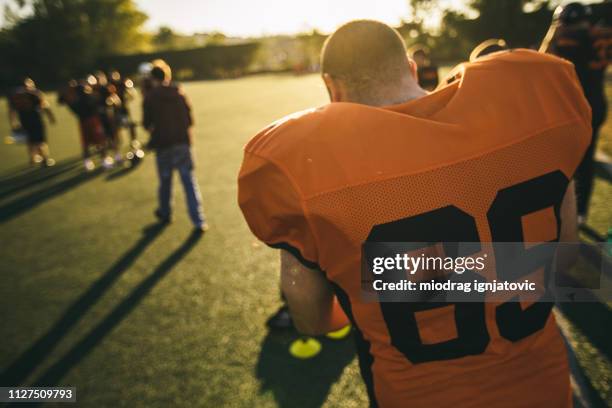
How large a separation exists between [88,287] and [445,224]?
4.19 m

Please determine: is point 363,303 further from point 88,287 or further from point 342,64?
point 88,287

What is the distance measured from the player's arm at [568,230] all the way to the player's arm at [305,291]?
72 centimetres

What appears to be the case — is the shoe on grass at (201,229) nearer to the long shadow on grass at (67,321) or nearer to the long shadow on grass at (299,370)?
the long shadow on grass at (67,321)

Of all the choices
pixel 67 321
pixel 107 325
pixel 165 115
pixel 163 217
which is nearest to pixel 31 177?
pixel 163 217

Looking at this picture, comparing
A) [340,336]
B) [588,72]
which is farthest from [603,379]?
[588,72]

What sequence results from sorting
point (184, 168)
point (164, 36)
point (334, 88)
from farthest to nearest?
point (164, 36), point (184, 168), point (334, 88)

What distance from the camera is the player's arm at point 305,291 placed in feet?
3.54

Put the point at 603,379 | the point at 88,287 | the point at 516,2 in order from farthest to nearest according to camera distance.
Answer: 1. the point at 516,2
2. the point at 88,287
3. the point at 603,379

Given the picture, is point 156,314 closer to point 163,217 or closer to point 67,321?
point 67,321

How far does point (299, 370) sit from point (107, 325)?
6.11 ft

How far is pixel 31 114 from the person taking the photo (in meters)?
8.86

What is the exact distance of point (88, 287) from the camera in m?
4.07

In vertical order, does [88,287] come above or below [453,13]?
below

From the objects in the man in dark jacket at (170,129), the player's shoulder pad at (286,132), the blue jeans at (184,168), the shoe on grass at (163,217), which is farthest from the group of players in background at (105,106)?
the player's shoulder pad at (286,132)
